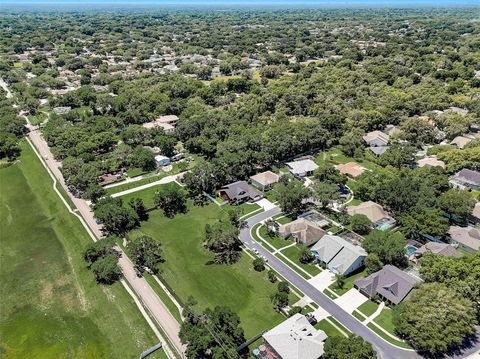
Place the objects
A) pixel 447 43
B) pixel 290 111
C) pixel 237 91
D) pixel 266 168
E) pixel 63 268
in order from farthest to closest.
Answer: pixel 447 43 → pixel 237 91 → pixel 290 111 → pixel 266 168 → pixel 63 268

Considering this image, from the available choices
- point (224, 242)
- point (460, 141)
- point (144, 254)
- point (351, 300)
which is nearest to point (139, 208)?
point (144, 254)

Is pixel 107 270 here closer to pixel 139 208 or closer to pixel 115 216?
pixel 115 216

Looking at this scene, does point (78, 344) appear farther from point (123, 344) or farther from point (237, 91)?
point (237, 91)

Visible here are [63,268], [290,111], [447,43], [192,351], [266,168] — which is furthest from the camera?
[447,43]

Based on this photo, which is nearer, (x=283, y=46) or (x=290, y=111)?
(x=290, y=111)

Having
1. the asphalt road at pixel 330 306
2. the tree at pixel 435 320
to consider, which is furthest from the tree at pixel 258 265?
the tree at pixel 435 320

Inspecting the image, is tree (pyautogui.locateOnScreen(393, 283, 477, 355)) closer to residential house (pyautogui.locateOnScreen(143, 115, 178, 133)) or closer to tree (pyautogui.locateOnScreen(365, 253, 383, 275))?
tree (pyautogui.locateOnScreen(365, 253, 383, 275))

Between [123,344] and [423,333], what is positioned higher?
[423,333]

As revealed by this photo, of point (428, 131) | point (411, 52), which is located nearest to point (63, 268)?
point (428, 131)
